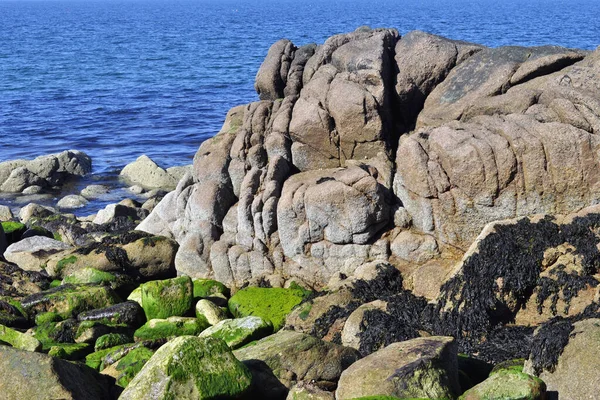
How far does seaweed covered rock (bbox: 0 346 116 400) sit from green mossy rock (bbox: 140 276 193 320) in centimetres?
386

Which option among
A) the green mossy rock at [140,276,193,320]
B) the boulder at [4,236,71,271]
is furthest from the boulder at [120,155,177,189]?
the green mossy rock at [140,276,193,320]

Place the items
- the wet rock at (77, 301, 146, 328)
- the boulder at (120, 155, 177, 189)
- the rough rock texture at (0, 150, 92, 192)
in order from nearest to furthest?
the wet rock at (77, 301, 146, 328) → the boulder at (120, 155, 177, 189) → the rough rock texture at (0, 150, 92, 192)

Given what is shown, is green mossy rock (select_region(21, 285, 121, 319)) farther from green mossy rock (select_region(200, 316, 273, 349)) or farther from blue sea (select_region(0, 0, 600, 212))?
blue sea (select_region(0, 0, 600, 212))

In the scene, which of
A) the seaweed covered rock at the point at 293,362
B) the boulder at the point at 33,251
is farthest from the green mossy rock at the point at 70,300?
the seaweed covered rock at the point at 293,362

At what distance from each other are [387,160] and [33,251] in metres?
8.34

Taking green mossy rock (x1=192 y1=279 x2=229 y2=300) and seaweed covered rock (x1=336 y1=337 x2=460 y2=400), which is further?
green mossy rock (x1=192 y1=279 x2=229 y2=300)

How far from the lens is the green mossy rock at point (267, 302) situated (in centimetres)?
1422

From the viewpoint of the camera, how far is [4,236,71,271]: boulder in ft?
59.1

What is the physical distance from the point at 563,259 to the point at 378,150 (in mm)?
4344

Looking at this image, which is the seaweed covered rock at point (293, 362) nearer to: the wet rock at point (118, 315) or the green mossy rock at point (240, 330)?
the green mossy rock at point (240, 330)

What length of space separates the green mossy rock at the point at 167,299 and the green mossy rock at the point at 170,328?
0.55 meters

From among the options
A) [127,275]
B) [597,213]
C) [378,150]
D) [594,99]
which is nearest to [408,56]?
[378,150]

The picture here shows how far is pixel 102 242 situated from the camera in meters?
17.7

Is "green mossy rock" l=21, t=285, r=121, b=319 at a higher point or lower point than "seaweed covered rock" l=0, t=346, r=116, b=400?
lower
